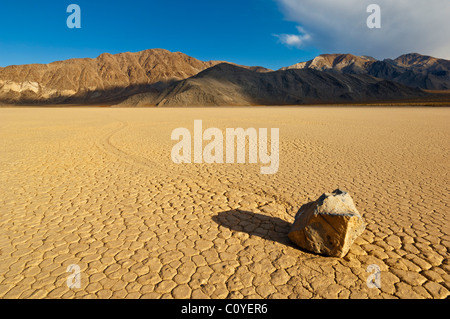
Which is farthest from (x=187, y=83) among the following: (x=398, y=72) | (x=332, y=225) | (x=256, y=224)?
(x=398, y=72)

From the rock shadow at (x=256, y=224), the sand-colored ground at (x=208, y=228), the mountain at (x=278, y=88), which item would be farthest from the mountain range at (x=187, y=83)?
the rock shadow at (x=256, y=224)

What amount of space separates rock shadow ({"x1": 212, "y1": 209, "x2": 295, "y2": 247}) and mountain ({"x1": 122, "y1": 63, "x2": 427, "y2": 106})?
62.0 m

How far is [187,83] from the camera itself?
229 ft

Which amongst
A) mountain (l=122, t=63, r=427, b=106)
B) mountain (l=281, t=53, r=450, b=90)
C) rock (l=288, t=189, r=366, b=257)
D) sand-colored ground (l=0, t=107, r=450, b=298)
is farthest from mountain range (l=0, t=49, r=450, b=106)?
rock (l=288, t=189, r=366, b=257)

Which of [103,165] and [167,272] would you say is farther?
[103,165]

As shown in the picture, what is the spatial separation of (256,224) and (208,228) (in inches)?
30.4

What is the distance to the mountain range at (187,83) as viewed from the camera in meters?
72.1

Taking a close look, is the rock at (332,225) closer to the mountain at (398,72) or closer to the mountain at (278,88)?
the mountain at (278,88)

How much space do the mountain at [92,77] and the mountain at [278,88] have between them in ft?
113

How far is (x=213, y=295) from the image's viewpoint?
2.71 metres

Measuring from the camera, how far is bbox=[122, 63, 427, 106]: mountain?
69.2 m

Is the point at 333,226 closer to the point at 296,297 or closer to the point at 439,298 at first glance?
the point at 296,297

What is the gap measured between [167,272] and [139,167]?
478cm

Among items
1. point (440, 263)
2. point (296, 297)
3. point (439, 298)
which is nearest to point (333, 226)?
point (296, 297)
